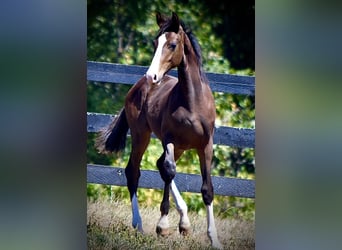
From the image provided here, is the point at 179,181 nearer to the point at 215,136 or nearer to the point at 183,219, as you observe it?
the point at 183,219

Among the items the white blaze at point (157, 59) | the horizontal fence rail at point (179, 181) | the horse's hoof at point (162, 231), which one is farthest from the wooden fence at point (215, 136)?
the horse's hoof at point (162, 231)

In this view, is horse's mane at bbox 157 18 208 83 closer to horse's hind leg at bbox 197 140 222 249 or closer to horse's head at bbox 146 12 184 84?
horse's head at bbox 146 12 184 84

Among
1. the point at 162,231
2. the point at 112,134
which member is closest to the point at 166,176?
the point at 162,231

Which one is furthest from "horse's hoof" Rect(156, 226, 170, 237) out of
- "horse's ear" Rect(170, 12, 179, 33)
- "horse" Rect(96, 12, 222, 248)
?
"horse's ear" Rect(170, 12, 179, 33)

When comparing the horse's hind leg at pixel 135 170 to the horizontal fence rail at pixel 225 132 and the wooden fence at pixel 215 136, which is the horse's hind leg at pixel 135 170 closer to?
the wooden fence at pixel 215 136

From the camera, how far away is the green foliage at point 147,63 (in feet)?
17.3

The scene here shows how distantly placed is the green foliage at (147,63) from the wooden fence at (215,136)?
0.04m

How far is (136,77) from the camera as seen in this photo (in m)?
5.44

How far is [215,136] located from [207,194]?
40 centimetres

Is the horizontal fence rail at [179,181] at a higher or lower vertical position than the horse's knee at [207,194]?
higher

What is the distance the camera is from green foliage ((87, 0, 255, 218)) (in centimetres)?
526
